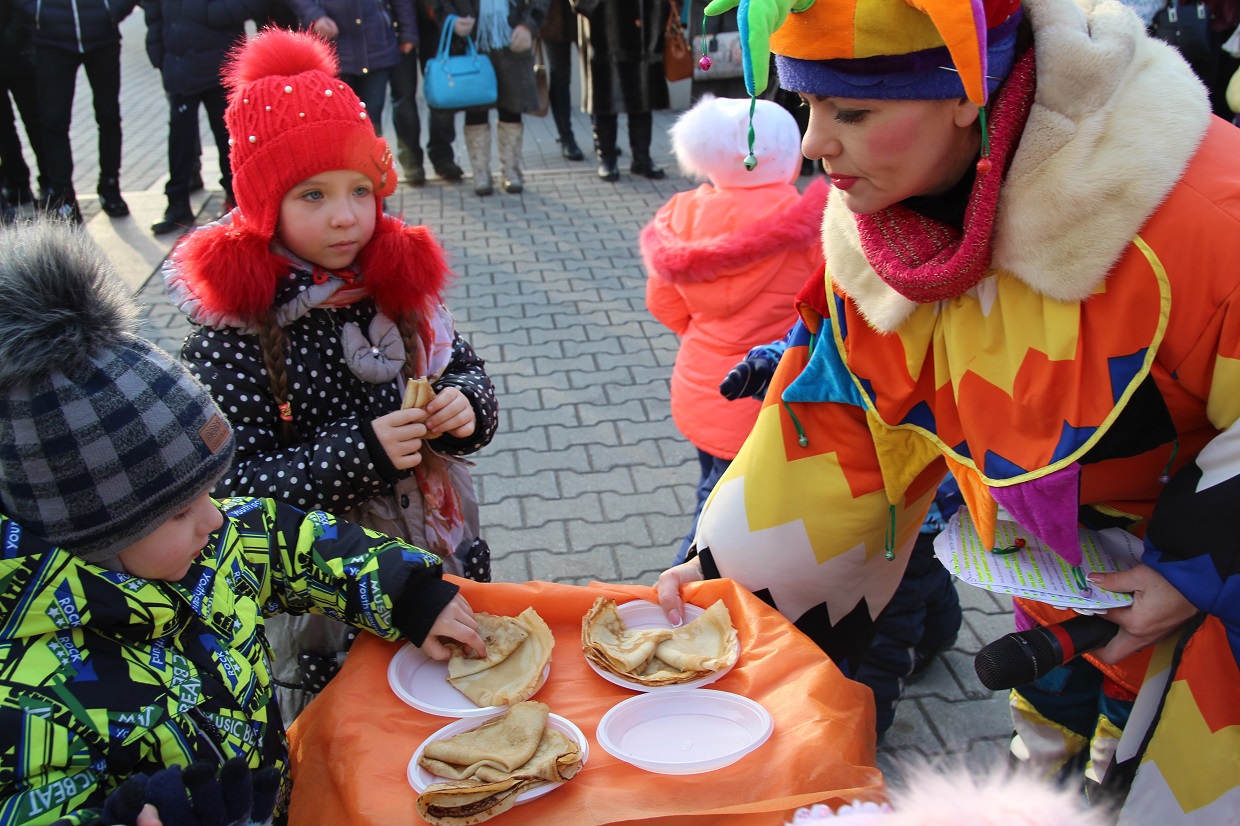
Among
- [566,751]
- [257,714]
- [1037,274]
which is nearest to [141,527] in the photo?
[257,714]

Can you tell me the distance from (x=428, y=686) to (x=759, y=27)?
1159 mm

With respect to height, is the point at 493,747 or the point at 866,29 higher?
the point at 866,29

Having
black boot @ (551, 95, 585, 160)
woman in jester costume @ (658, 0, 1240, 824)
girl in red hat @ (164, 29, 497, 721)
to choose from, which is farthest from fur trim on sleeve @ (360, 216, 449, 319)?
black boot @ (551, 95, 585, 160)

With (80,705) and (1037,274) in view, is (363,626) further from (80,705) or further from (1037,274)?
(1037,274)

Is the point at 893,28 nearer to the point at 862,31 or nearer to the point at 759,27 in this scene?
the point at 862,31

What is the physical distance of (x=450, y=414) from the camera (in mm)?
2090

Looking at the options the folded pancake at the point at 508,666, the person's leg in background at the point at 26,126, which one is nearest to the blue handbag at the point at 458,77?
the person's leg in background at the point at 26,126

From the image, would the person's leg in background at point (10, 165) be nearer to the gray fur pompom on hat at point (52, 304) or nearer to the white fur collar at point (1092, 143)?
the gray fur pompom on hat at point (52, 304)

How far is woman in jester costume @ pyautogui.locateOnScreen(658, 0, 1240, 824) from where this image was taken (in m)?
1.39

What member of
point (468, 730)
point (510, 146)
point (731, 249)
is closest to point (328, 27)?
point (510, 146)

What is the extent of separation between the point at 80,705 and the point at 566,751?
2.09 feet

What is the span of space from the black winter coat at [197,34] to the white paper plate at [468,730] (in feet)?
19.8

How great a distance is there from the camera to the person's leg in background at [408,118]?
7.67m

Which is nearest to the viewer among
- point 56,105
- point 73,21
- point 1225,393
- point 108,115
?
point 1225,393
